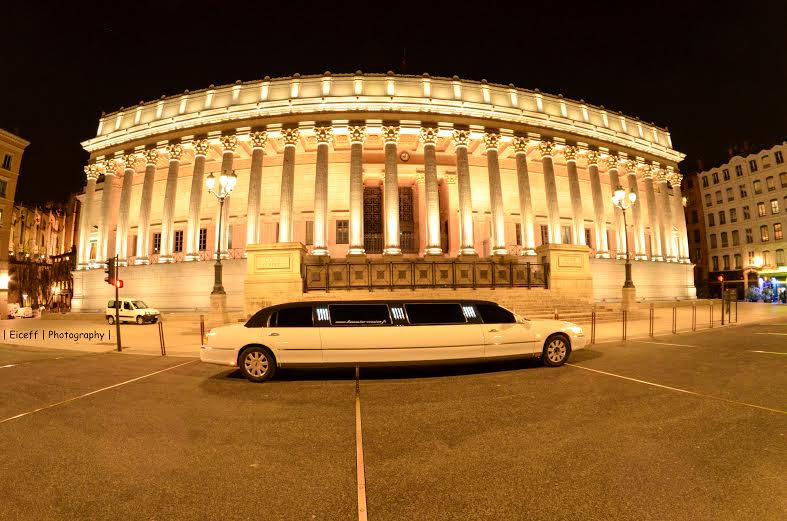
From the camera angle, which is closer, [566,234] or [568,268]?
[568,268]

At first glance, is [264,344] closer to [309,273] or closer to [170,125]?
[309,273]

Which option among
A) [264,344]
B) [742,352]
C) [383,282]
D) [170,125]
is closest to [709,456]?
[264,344]

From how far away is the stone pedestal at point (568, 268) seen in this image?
2260cm

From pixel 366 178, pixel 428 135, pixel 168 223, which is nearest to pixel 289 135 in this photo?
pixel 366 178

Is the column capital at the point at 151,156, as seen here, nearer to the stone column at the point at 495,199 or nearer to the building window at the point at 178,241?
the building window at the point at 178,241

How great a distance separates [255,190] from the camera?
29000 millimetres

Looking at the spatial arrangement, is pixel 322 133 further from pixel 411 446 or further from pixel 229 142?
pixel 411 446

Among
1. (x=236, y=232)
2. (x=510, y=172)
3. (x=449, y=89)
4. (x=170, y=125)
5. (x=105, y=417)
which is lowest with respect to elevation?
(x=105, y=417)

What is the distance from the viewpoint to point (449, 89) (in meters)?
32.0

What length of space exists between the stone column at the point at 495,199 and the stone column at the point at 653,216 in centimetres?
1797

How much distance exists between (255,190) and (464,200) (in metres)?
16.3

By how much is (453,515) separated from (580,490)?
112 centimetres

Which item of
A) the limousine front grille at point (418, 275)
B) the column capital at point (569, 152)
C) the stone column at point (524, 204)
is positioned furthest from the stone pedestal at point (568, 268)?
the column capital at point (569, 152)

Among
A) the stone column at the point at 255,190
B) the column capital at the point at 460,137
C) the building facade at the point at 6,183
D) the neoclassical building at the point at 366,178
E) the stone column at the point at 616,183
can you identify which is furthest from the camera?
the building facade at the point at 6,183
